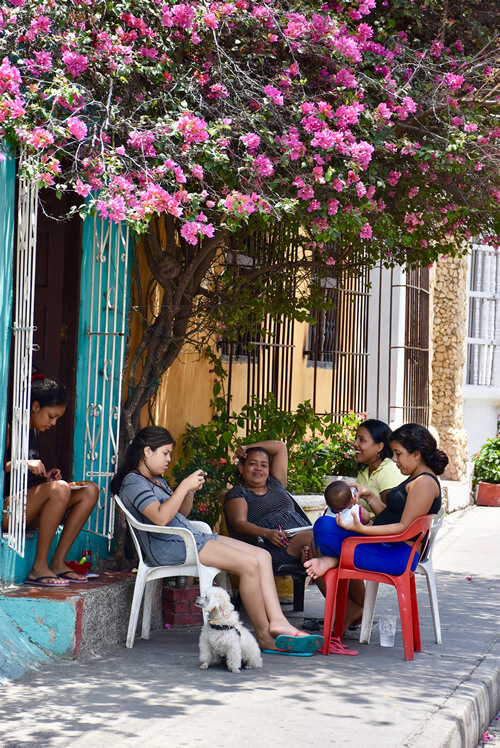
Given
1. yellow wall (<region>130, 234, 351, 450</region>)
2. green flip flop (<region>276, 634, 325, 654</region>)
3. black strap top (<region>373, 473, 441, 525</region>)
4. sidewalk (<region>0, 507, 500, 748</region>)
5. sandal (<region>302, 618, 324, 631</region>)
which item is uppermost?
yellow wall (<region>130, 234, 351, 450</region>)

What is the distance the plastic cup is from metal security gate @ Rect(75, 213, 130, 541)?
177 centimetres

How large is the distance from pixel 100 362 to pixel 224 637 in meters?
2.20

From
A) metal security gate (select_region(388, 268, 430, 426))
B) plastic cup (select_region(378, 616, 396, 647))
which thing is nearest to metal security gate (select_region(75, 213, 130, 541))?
plastic cup (select_region(378, 616, 396, 647))

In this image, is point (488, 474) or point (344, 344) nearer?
point (344, 344)

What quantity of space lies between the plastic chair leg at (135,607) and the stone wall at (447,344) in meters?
10.1

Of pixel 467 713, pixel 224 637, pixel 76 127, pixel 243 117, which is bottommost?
pixel 467 713

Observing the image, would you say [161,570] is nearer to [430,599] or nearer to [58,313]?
[430,599]

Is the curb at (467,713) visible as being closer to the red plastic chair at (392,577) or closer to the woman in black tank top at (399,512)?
the red plastic chair at (392,577)

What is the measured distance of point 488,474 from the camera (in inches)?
593

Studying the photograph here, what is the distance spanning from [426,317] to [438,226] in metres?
7.16

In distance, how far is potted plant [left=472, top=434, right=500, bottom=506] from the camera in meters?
14.9

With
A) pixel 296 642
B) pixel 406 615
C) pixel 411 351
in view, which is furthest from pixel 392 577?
pixel 411 351

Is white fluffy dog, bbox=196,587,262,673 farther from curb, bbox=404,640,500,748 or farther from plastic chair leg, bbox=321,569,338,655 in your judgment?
curb, bbox=404,640,500,748

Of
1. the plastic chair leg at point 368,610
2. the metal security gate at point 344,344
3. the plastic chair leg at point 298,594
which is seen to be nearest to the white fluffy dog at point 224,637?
the plastic chair leg at point 368,610
